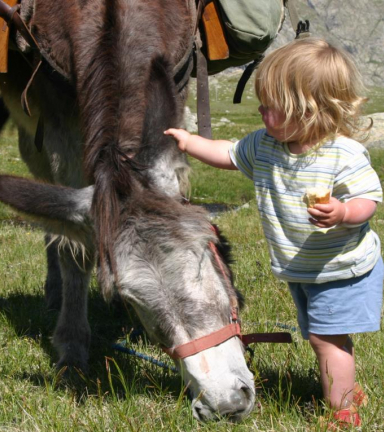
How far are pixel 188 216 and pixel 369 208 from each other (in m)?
0.79

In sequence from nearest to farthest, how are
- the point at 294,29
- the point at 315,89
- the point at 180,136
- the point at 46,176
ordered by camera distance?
1. the point at 315,89
2. the point at 180,136
3. the point at 46,176
4. the point at 294,29

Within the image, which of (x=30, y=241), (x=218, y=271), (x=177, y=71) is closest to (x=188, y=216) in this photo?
(x=218, y=271)

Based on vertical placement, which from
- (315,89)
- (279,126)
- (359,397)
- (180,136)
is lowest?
(359,397)

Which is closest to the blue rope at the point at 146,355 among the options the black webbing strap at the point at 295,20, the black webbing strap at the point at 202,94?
the black webbing strap at the point at 202,94

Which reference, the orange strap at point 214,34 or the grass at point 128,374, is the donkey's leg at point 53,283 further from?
the orange strap at point 214,34

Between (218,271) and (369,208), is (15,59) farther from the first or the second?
(369,208)

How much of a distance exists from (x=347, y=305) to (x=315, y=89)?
90 cm

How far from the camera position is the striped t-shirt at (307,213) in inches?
108

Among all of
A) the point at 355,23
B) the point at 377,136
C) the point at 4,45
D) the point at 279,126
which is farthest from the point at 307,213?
the point at 355,23

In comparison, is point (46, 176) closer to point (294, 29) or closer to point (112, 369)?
point (112, 369)

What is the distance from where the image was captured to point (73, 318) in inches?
169

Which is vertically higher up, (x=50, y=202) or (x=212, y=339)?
(x=50, y=202)

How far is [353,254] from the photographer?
283cm

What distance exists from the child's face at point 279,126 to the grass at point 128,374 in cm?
106
